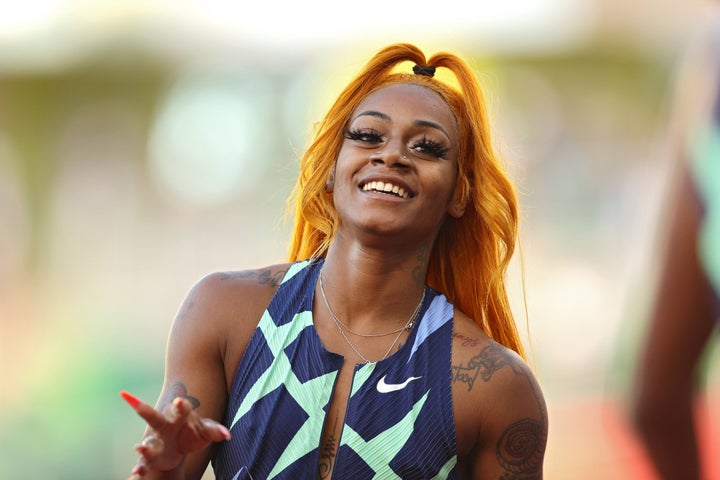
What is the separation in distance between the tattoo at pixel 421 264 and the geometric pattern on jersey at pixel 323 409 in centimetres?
16

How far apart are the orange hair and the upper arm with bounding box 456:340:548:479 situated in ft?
1.26

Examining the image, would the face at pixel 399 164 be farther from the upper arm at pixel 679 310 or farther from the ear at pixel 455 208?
the upper arm at pixel 679 310

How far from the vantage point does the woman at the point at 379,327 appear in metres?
3.18

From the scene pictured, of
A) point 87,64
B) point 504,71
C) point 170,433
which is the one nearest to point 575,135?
point 504,71

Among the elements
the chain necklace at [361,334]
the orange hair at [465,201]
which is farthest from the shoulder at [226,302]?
the orange hair at [465,201]

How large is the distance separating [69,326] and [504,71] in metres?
4.47

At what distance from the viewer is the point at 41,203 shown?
9523mm

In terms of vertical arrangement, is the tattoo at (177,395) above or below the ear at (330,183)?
→ below

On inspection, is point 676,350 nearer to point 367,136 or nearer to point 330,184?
point 367,136

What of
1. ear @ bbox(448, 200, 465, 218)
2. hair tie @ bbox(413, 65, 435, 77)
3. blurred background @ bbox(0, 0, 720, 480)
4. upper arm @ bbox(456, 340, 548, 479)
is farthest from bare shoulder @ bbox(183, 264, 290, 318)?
blurred background @ bbox(0, 0, 720, 480)

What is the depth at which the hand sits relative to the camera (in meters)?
2.69

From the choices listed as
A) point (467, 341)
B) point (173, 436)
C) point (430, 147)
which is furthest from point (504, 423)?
point (173, 436)

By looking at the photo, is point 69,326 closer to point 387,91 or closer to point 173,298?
point 173,298

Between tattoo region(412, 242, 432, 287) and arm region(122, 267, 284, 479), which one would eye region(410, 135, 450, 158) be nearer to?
tattoo region(412, 242, 432, 287)
